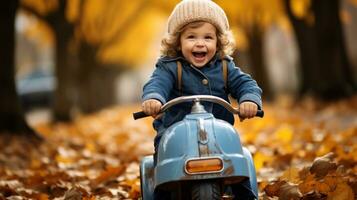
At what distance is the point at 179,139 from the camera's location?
11.6 ft

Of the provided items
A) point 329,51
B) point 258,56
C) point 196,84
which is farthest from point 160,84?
point 258,56

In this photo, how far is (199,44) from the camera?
400 centimetres

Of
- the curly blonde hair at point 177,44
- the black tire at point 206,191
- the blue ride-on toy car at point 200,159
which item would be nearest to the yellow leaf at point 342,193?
the blue ride-on toy car at point 200,159

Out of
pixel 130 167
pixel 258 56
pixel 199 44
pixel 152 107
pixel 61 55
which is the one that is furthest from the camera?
pixel 258 56

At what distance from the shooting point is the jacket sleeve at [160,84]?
3807 millimetres

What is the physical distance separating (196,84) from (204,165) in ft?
2.55

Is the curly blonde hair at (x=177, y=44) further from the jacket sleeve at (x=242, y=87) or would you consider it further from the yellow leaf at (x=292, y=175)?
Answer: the yellow leaf at (x=292, y=175)

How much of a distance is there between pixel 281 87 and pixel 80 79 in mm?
31899

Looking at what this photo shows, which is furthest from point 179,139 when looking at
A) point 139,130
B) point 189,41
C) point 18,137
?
point 139,130

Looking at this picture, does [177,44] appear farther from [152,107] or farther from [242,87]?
→ [152,107]

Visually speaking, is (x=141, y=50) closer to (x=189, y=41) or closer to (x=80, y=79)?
(x=80, y=79)

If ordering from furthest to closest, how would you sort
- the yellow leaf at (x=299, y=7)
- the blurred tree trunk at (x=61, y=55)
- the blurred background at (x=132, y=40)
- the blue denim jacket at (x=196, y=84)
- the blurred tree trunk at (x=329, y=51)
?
the yellow leaf at (x=299, y=7), the blurred tree trunk at (x=61, y=55), the blurred background at (x=132, y=40), the blurred tree trunk at (x=329, y=51), the blue denim jacket at (x=196, y=84)

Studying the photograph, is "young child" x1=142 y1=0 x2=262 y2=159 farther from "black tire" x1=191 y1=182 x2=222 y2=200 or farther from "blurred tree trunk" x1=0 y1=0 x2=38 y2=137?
"blurred tree trunk" x1=0 y1=0 x2=38 y2=137

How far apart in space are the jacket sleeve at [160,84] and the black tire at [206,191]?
0.60m
